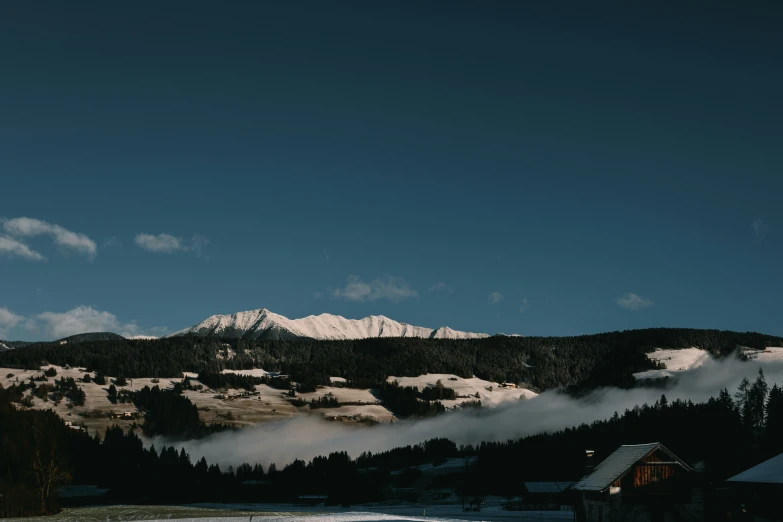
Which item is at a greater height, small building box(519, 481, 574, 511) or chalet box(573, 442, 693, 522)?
chalet box(573, 442, 693, 522)

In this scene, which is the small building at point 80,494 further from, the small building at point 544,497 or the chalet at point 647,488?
the chalet at point 647,488

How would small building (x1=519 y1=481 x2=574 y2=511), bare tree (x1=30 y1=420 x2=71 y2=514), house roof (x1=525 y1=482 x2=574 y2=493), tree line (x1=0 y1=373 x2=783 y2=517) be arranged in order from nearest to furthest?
bare tree (x1=30 y1=420 x2=71 y2=514) → tree line (x1=0 y1=373 x2=783 y2=517) → small building (x1=519 y1=481 x2=574 y2=511) → house roof (x1=525 y1=482 x2=574 y2=493)

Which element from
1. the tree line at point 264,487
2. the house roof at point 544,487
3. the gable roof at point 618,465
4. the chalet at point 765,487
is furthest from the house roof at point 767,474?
the house roof at point 544,487

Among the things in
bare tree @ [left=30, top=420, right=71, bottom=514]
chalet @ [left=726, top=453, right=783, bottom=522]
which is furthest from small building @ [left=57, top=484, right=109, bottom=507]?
chalet @ [left=726, top=453, right=783, bottom=522]

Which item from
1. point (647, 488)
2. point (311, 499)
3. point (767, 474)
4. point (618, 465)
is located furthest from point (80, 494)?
point (767, 474)

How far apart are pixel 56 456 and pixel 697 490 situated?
90.4 m

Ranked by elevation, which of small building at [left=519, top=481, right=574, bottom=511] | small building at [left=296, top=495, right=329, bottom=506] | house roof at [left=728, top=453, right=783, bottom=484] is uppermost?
house roof at [left=728, top=453, right=783, bottom=484]

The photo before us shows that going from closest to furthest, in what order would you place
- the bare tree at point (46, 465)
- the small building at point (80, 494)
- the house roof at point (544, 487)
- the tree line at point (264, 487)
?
the bare tree at point (46, 465) < the tree line at point (264, 487) < the house roof at point (544, 487) < the small building at point (80, 494)

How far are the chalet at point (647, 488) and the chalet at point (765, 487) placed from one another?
18172mm

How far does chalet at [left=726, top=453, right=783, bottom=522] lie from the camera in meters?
51.1

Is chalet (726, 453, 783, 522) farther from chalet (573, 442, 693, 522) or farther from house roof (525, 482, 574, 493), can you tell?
house roof (525, 482, 574, 493)

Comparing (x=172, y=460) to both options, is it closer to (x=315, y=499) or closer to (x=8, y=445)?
(x=315, y=499)

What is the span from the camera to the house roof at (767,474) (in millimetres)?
50812

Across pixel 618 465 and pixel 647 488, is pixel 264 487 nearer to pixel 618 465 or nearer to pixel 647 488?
pixel 618 465
